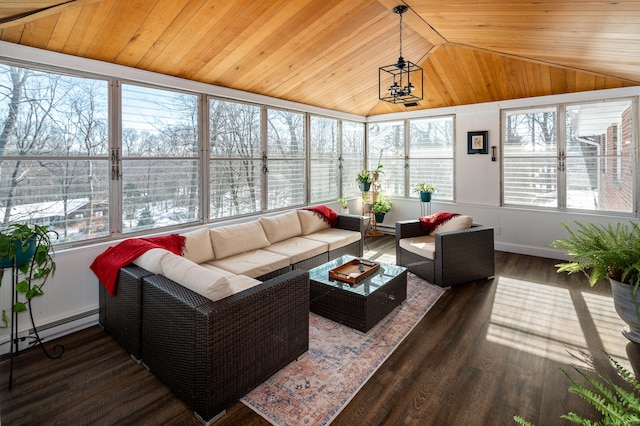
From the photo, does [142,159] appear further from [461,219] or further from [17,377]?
[461,219]

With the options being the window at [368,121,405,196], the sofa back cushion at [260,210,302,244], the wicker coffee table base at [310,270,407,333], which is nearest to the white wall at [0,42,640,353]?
the window at [368,121,405,196]

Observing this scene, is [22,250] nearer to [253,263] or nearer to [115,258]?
[115,258]

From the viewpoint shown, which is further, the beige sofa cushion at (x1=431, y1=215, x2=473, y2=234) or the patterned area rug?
the beige sofa cushion at (x1=431, y1=215, x2=473, y2=234)

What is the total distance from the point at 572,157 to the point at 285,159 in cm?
439

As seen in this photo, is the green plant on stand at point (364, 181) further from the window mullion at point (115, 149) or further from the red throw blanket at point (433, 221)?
the window mullion at point (115, 149)

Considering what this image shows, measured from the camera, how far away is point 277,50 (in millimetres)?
3979

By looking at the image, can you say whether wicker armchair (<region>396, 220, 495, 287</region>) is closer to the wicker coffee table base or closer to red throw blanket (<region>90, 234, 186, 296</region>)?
the wicker coffee table base

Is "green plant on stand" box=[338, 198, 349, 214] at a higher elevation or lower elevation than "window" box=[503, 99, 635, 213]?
lower

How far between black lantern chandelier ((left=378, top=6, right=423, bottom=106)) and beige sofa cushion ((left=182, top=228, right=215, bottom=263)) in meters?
2.34

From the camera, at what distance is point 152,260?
2.71 metres

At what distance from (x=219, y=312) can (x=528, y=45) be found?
4.15 m

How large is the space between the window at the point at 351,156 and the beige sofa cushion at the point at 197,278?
4837 mm

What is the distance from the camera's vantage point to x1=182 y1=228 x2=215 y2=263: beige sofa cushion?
11.8 ft

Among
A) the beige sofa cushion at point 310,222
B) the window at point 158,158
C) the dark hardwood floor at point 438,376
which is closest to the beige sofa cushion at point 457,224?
the dark hardwood floor at point 438,376
